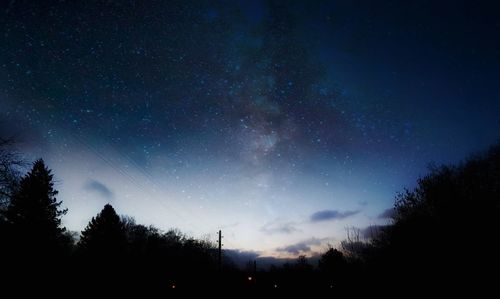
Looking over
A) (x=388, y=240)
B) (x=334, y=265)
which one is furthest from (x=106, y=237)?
(x=334, y=265)

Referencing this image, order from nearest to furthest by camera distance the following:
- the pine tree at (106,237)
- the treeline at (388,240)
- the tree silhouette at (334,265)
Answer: the treeline at (388,240) → the pine tree at (106,237) → the tree silhouette at (334,265)

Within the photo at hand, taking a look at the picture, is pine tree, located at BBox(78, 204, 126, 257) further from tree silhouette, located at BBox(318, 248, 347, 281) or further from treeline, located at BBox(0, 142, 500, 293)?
tree silhouette, located at BBox(318, 248, 347, 281)

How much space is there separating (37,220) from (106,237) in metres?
12.4

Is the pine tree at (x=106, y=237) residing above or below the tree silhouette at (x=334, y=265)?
above

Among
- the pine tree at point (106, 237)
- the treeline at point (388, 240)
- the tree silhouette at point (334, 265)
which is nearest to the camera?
the treeline at point (388, 240)

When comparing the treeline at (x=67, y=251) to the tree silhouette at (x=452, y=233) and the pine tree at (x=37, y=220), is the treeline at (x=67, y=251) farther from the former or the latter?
the tree silhouette at (x=452, y=233)

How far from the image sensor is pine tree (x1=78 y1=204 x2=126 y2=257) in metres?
36.6

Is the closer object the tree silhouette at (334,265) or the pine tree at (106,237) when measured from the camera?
the pine tree at (106,237)

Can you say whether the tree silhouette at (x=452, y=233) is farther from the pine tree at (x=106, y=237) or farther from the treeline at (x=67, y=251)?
the pine tree at (x=106, y=237)

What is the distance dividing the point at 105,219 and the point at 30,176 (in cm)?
1391

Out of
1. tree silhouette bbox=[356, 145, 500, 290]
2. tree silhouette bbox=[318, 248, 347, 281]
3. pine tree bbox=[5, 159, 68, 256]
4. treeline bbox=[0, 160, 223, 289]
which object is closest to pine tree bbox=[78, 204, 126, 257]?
treeline bbox=[0, 160, 223, 289]

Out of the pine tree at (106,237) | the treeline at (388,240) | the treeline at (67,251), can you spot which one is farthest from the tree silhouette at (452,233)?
the pine tree at (106,237)

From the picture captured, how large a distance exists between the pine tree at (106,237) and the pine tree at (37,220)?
6.15 meters

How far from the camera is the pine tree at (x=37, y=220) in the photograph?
21047 millimetres
